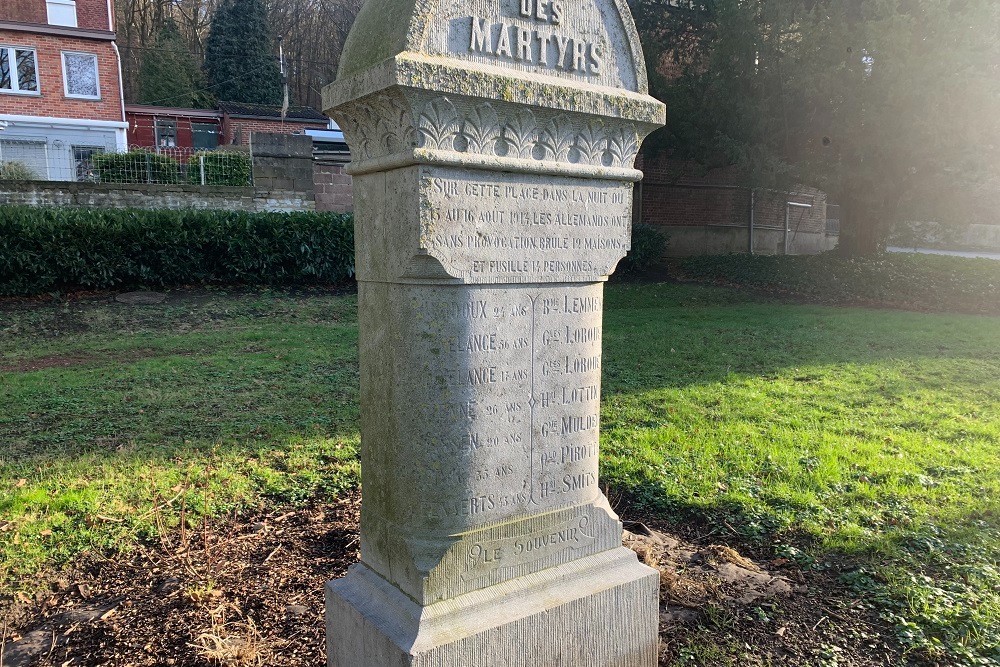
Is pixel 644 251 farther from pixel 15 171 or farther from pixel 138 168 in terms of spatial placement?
pixel 15 171

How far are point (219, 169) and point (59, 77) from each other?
15211 millimetres

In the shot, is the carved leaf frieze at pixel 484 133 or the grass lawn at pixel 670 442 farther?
the grass lawn at pixel 670 442

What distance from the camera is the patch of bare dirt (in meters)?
2.94

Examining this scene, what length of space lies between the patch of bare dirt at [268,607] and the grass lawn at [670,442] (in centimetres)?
18

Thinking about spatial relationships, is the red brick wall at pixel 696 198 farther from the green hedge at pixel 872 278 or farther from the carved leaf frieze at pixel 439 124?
→ the carved leaf frieze at pixel 439 124

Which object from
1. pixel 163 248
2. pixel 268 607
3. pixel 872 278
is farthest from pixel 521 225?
pixel 872 278

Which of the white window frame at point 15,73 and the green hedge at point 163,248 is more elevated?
the white window frame at point 15,73

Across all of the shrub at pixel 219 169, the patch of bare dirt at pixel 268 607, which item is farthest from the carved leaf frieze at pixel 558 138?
the shrub at pixel 219 169

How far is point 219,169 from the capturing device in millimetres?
14281

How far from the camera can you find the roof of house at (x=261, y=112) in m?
32.7

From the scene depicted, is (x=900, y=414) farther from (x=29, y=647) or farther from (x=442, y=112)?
(x=29, y=647)

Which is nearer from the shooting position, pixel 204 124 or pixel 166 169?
pixel 166 169

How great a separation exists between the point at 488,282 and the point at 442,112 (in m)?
0.56

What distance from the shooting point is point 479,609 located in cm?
250
